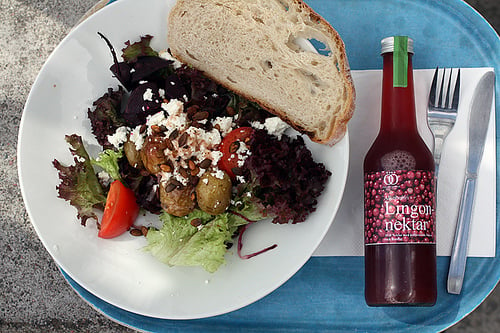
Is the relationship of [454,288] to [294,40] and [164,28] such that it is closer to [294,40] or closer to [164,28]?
[294,40]

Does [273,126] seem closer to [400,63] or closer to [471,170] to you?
[400,63]

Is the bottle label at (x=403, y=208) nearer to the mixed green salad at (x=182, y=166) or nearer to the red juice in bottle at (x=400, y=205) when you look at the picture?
the red juice in bottle at (x=400, y=205)

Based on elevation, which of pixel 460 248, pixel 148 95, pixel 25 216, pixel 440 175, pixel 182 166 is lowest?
pixel 25 216

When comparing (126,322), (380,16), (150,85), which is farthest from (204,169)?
(380,16)

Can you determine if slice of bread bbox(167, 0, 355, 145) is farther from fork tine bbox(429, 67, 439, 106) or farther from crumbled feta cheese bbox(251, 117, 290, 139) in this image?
fork tine bbox(429, 67, 439, 106)

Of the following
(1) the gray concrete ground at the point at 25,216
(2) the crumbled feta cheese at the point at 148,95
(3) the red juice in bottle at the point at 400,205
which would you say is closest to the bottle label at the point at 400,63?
(3) the red juice in bottle at the point at 400,205

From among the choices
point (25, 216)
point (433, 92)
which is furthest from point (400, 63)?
point (25, 216)

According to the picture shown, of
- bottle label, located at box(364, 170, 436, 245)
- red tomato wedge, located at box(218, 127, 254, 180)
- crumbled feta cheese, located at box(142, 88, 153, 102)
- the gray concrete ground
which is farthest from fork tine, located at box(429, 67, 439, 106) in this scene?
the gray concrete ground
